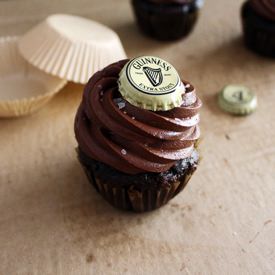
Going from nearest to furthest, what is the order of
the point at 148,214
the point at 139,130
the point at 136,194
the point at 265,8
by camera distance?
the point at 139,130 → the point at 136,194 → the point at 148,214 → the point at 265,8

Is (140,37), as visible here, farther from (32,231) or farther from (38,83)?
(32,231)

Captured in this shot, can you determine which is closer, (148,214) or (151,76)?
(151,76)

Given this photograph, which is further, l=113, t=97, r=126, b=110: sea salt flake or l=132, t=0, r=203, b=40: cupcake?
l=132, t=0, r=203, b=40: cupcake

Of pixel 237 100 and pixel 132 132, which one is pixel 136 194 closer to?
pixel 132 132

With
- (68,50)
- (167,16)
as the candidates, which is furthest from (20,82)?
(167,16)

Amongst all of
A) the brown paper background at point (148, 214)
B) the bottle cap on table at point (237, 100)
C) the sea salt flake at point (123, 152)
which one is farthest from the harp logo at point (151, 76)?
the bottle cap on table at point (237, 100)

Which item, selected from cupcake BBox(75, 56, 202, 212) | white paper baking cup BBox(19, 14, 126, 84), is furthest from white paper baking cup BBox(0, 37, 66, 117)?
cupcake BBox(75, 56, 202, 212)

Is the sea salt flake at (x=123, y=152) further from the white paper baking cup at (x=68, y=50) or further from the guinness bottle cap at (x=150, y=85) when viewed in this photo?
the white paper baking cup at (x=68, y=50)

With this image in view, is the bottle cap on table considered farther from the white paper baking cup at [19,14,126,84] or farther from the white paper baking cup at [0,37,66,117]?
the white paper baking cup at [0,37,66,117]
